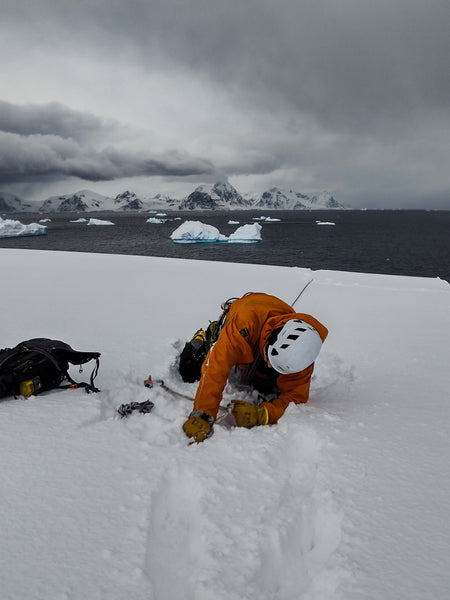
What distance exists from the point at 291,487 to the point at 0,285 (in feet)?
23.7

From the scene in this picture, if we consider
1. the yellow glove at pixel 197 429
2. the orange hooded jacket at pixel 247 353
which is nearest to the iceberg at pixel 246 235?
the orange hooded jacket at pixel 247 353

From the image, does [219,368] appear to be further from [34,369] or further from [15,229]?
[15,229]

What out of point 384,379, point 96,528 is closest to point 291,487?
point 96,528

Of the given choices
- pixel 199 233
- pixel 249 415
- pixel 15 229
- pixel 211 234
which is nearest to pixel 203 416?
pixel 249 415

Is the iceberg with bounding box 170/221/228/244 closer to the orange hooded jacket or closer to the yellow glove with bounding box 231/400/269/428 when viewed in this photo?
the orange hooded jacket

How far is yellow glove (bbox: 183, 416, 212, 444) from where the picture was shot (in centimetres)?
232

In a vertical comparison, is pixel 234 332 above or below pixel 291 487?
above

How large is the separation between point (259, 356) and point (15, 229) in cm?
6686

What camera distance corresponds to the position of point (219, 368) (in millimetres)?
2537

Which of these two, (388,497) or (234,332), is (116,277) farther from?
(388,497)

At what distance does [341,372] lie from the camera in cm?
374

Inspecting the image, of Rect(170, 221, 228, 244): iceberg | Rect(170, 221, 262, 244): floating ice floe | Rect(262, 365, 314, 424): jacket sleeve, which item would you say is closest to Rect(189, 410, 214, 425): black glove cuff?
Rect(262, 365, 314, 424): jacket sleeve

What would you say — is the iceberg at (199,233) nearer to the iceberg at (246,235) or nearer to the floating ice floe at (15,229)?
the iceberg at (246,235)

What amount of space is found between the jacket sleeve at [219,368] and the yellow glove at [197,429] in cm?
10
